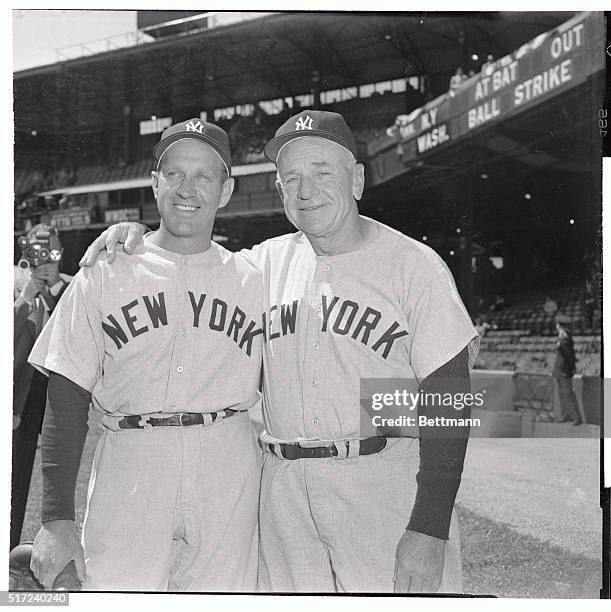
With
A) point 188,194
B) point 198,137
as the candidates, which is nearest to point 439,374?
point 188,194

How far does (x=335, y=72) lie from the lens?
8.38ft

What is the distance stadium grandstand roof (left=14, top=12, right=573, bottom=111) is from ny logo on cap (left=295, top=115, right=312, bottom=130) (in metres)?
0.40

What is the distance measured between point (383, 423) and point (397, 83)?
1.31 metres

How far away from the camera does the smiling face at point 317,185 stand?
6.99ft

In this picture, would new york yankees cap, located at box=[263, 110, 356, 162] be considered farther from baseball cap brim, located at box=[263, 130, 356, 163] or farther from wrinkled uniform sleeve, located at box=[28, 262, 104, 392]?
wrinkled uniform sleeve, located at box=[28, 262, 104, 392]

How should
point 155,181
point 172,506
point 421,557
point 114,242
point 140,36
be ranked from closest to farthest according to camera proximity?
1. point 421,557
2. point 172,506
3. point 114,242
4. point 155,181
5. point 140,36

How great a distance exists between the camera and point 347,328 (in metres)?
2.13

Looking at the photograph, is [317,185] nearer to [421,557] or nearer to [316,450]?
[316,450]

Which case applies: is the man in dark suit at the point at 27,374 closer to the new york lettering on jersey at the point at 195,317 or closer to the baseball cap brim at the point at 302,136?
the new york lettering on jersey at the point at 195,317

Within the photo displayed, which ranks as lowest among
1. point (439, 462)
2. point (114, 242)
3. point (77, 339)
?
point (439, 462)

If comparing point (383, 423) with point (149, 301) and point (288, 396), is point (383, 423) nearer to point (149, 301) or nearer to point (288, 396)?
point (288, 396)

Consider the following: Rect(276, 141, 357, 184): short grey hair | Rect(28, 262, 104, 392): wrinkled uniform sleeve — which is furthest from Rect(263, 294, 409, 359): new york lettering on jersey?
Rect(28, 262, 104, 392): wrinkled uniform sleeve

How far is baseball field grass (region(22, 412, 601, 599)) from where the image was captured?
2.49 m

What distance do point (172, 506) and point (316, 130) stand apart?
1262 mm
